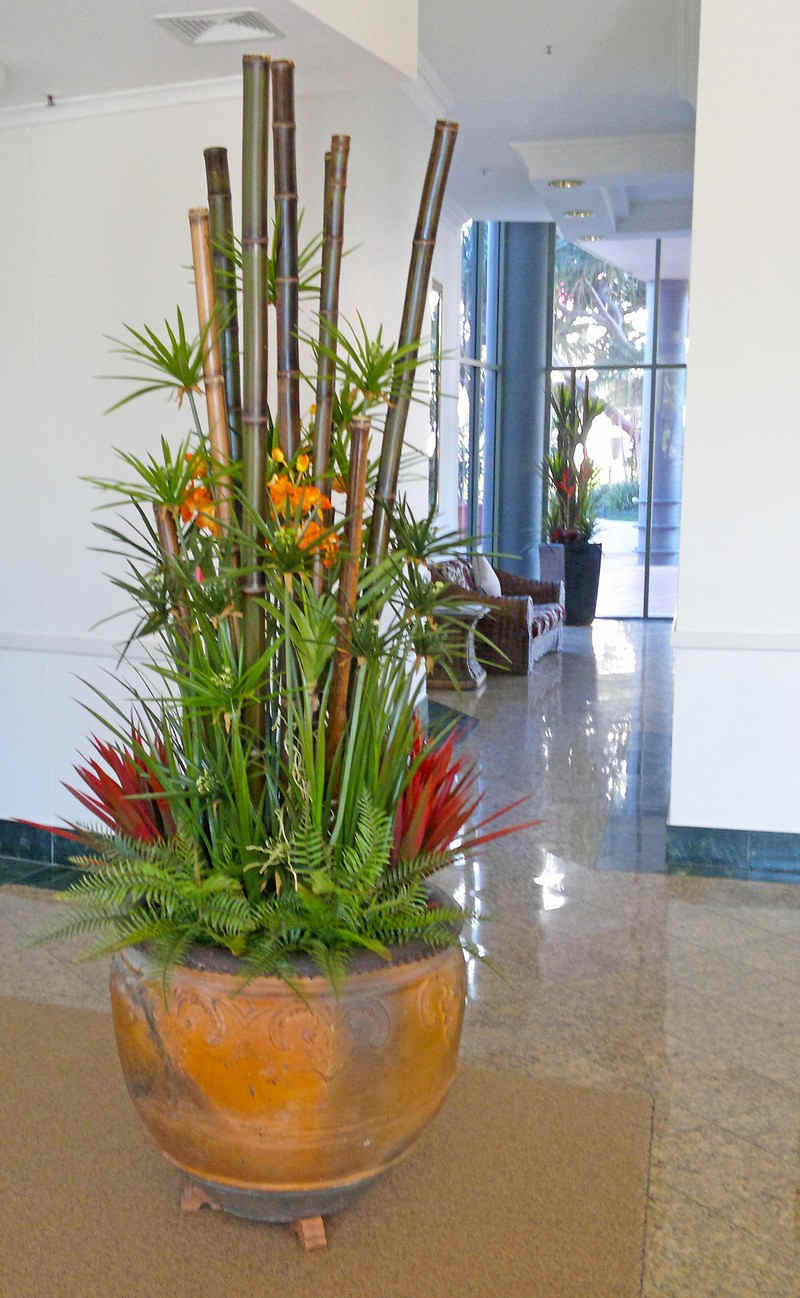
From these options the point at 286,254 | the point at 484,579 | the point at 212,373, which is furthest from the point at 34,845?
the point at 484,579

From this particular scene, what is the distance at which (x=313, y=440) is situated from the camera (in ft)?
8.05

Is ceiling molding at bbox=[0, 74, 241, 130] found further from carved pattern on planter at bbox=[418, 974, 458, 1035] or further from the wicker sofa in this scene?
the wicker sofa

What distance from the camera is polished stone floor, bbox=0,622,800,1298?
2619mm

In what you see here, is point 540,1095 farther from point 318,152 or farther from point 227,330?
point 318,152

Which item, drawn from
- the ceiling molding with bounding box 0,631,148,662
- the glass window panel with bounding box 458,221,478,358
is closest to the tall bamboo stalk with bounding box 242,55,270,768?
the ceiling molding with bounding box 0,631,148,662

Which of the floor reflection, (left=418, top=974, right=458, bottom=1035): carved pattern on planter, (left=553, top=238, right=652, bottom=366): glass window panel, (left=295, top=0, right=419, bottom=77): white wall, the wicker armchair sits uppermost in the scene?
(left=553, top=238, right=652, bottom=366): glass window panel

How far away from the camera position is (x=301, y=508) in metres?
2.31

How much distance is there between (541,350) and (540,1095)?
12.2 metres

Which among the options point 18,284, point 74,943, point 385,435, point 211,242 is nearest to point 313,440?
point 385,435

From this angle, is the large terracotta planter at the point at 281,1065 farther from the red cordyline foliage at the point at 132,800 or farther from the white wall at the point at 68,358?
the white wall at the point at 68,358

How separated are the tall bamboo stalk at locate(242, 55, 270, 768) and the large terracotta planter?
427mm

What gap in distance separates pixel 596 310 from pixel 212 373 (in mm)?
12564

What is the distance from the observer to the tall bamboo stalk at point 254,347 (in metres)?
2.30

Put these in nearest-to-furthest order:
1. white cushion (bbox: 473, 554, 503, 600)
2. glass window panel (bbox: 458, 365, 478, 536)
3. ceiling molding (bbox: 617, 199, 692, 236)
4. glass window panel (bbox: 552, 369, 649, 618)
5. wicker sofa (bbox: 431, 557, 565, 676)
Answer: wicker sofa (bbox: 431, 557, 565, 676) → white cushion (bbox: 473, 554, 503, 600) → ceiling molding (bbox: 617, 199, 692, 236) → glass window panel (bbox: 458, 365, 478, 536) → glass window panel (bbox: 552, 369, 649, 618)
